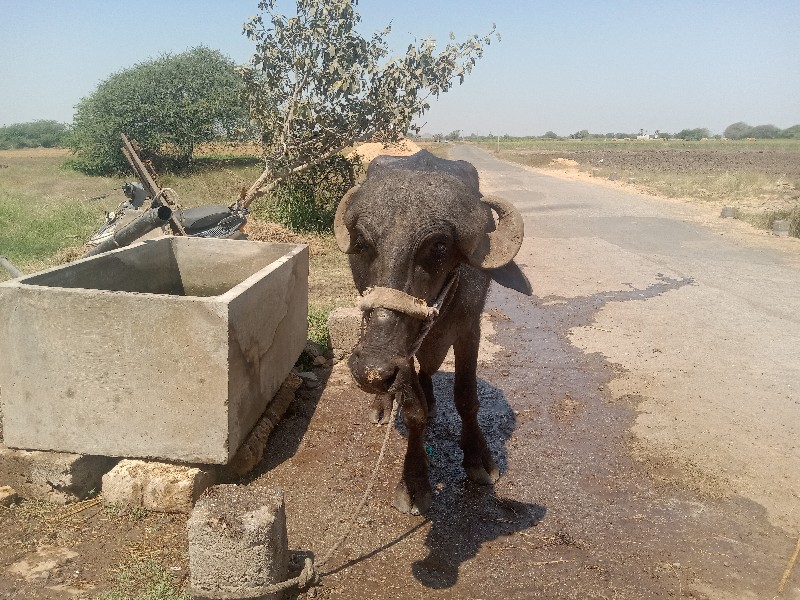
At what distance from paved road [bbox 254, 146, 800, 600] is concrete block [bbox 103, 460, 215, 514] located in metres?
0.46

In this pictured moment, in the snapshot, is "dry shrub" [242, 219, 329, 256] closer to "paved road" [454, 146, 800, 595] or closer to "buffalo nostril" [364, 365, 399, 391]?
"paved road" [454, 146, 800, 595]

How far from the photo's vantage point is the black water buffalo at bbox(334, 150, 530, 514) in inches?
91.2

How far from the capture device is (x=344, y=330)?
571 centimetres

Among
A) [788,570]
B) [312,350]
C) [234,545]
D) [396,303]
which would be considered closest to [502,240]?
[396,303]

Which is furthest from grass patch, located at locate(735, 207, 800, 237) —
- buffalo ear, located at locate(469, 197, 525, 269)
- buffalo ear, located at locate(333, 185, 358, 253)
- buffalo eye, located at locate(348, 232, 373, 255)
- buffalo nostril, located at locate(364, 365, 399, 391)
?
buffalo nostril, located at locate(364, 365, 399, 391)

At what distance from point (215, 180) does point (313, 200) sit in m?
7.33

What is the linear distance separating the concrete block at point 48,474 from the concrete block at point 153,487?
18 centimetres

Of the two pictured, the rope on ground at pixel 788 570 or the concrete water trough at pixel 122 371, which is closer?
the rope on ground at pixel 788 570

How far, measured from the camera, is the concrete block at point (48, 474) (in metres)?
3.47

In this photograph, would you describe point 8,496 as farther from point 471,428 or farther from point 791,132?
point 791,132

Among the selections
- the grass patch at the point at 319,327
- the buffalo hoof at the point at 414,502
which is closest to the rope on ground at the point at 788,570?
the buffalo hoof at the point at 414,502

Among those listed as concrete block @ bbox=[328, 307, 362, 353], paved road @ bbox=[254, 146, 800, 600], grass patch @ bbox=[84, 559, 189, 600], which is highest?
concrete block @ bbox=[328, 307, 362, 353]

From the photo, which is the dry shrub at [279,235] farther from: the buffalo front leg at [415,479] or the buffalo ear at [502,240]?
the buffalo ear at [502,240]

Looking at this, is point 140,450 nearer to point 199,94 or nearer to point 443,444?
point 443,444
